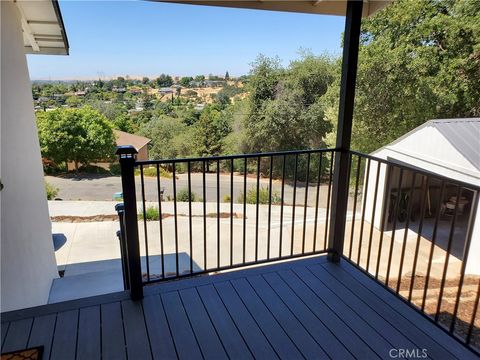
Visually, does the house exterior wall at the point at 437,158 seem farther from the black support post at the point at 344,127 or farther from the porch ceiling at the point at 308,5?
the porch ceiling at the point at 308,5

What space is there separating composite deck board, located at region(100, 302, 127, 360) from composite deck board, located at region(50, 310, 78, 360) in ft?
0.49

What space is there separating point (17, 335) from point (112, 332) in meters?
0.51

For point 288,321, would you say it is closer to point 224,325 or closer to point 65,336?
point 224,325

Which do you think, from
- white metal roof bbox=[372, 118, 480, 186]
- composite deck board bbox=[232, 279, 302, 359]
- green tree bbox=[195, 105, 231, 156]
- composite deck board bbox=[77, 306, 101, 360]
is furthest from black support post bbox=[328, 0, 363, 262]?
green tree bbox=[195, 105, 231, 156]

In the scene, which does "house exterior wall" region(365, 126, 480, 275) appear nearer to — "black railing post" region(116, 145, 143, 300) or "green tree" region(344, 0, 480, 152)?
"green tree" region(344, 0, 480, 152)

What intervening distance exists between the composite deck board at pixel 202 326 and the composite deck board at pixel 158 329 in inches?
5.8

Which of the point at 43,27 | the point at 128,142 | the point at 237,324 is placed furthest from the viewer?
the point at 128,142

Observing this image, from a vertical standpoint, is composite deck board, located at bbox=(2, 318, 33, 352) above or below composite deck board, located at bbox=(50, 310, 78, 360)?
above

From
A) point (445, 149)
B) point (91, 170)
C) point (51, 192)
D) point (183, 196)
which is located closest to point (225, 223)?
point (183, 196)

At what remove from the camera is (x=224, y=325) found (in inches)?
74.5

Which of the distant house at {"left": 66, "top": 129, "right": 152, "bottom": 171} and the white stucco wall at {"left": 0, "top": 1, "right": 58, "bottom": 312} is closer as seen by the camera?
the white stucco wall at {"left": 0, "top": 1, "right": 58, "bottom": 312}

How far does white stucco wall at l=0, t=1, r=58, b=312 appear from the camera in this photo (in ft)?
8.65

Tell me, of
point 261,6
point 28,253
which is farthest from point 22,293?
point 261,6

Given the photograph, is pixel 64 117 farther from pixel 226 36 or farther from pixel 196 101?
pixel 226 36
